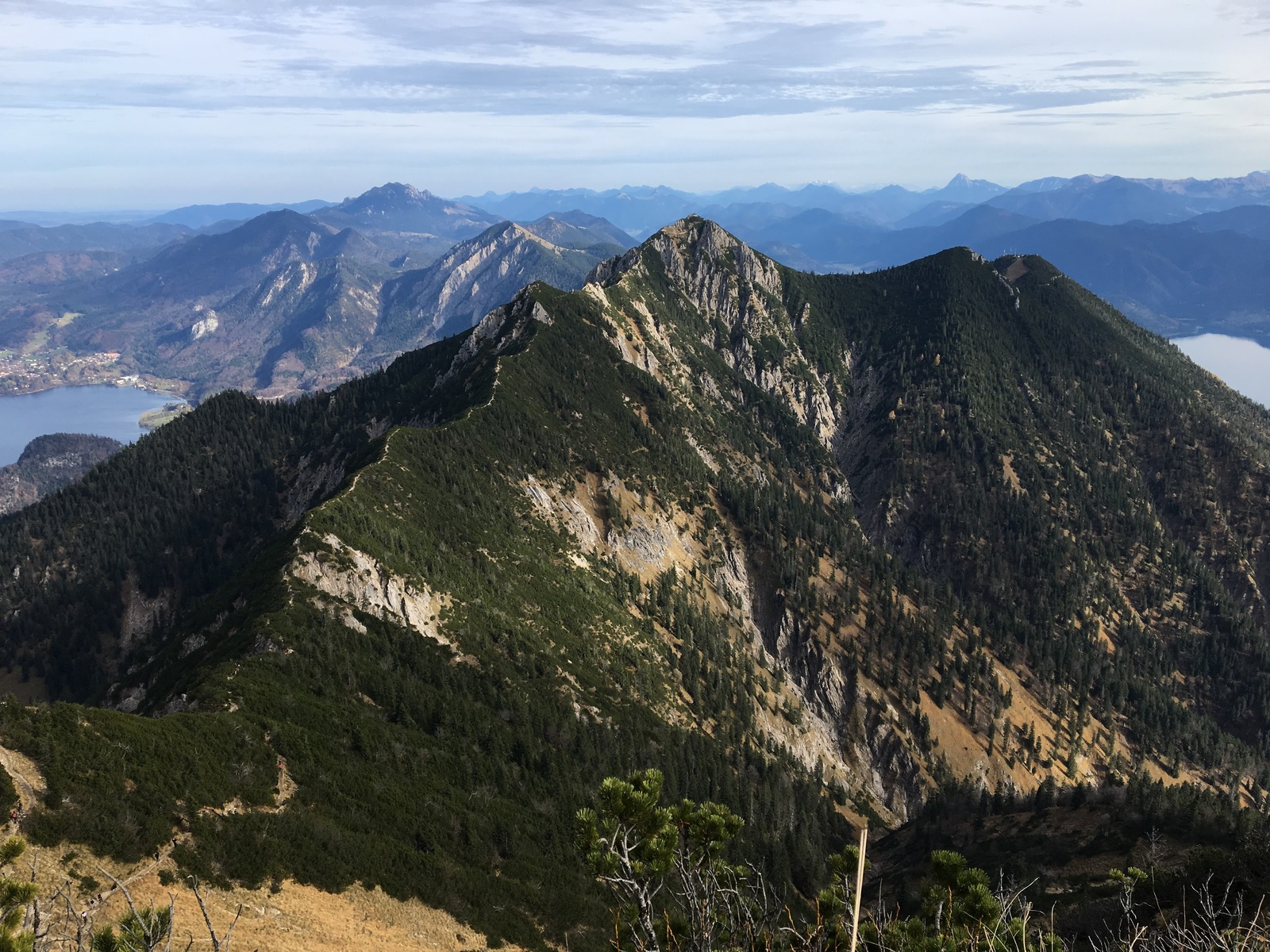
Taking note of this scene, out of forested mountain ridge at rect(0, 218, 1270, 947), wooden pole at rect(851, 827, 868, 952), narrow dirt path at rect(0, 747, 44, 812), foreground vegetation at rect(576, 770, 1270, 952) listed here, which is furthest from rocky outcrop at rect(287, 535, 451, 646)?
wooden pole at rect(851, 827, 868, 952)

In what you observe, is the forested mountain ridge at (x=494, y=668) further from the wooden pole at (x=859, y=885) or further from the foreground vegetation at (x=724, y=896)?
the wooden pole at (x=859, y=885)

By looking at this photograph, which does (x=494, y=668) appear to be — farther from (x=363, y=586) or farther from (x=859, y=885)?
(x=859, y=885)

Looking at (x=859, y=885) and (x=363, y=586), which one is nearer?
(x=859, y=885)

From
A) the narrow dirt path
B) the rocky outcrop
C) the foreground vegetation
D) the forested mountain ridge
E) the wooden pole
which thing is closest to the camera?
the wooden pole

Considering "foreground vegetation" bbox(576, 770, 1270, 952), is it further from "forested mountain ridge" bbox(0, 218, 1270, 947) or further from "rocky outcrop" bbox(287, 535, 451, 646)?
"rocky outcrop" bbox(287, 535, 451, 646)

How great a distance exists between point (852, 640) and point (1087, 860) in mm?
96257

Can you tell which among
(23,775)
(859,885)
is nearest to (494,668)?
(23,775)

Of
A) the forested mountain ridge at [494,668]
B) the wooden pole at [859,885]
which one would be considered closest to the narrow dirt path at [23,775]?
the forested mountain ridge at [494,668]

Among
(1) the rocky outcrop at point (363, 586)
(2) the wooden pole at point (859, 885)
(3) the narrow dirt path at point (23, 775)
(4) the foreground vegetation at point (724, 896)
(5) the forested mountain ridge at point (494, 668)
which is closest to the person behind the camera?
(2) the wooden pole at point (859, 885)

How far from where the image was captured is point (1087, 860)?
74.5 meters

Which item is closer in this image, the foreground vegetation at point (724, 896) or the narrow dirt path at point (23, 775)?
the foreground vegetation at point (724, 896)

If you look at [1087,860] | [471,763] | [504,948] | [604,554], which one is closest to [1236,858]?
[1087,860]

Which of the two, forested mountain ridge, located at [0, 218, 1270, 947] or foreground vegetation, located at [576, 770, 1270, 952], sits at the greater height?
foreground vegetation, located at [576, 770, 1270, 952]

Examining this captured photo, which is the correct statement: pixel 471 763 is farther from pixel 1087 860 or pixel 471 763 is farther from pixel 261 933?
pixel 1087 860
